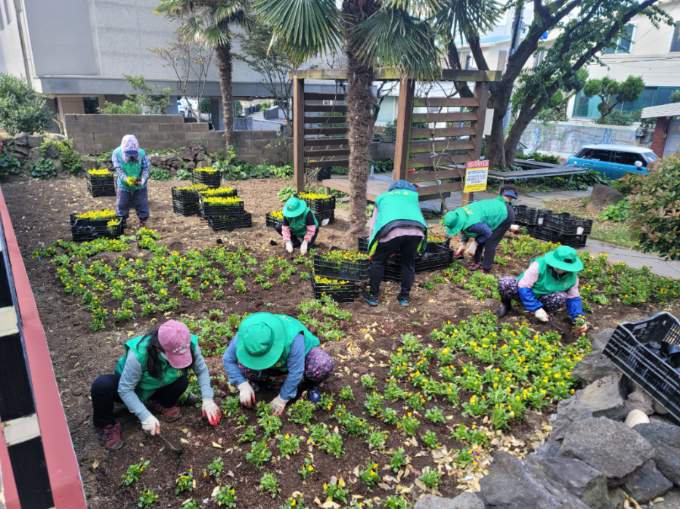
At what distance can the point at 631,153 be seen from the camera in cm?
1515

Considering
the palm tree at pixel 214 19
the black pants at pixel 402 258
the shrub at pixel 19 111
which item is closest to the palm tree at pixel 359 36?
the black pants at pixel 402 258

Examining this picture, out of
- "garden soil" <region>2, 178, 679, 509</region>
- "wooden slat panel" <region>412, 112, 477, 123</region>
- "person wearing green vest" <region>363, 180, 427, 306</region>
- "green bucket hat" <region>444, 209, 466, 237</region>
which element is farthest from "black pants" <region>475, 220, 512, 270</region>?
"wooden slat panel" <region>412, 112, 477, 123</region>

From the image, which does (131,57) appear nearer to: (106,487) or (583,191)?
(583,191)

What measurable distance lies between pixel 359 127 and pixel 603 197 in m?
7.92

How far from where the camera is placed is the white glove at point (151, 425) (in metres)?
3.27

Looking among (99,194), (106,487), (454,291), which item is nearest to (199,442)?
(106,487)

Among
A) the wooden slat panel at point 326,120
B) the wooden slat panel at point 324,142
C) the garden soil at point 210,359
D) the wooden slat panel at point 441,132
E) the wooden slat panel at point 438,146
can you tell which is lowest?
the garden soil at point 210,359

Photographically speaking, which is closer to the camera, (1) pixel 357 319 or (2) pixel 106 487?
(2) pixel 106 487

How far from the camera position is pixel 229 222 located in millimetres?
8391

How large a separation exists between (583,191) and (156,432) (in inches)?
592

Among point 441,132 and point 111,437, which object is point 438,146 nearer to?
point 441,132

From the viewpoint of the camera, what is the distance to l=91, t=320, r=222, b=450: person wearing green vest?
3.11 m

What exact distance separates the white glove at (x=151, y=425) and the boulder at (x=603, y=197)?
11.7m

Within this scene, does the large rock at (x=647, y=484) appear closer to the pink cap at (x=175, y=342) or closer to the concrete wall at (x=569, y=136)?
the pink cap at (x=175, y=342)
